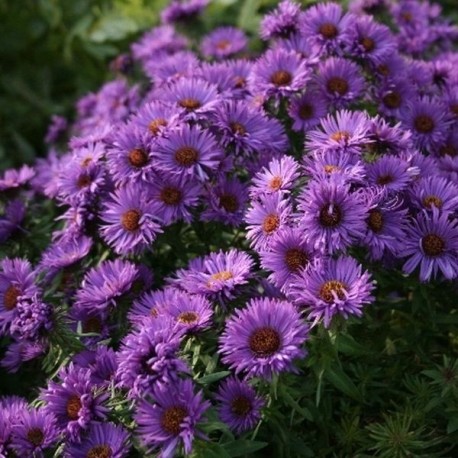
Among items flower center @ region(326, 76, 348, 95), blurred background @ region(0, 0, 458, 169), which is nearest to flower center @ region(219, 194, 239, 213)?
flower center @ region(326, 76, 348, 95)

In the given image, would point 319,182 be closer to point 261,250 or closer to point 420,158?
point 261,250

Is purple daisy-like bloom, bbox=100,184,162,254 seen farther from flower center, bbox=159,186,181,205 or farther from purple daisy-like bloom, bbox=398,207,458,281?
purple daisy-like bloom, bbox=398,207,458,281

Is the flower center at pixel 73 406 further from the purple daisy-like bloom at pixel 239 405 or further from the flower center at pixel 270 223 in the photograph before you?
the flower center at pixel 270 223

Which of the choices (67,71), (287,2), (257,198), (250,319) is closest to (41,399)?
(250,319)

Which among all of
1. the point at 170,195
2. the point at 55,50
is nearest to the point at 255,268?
the point at 170,195

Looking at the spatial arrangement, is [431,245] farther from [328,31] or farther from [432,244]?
[328,31]

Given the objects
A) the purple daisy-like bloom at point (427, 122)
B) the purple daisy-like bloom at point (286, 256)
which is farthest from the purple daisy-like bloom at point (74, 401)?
the purple daisy-like bloom at point (427, 122)
